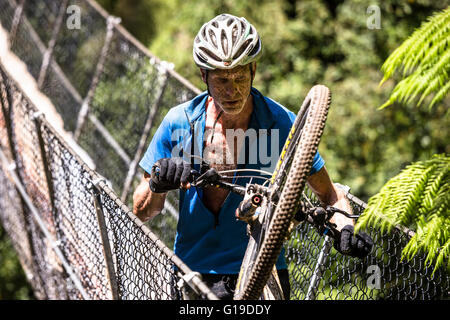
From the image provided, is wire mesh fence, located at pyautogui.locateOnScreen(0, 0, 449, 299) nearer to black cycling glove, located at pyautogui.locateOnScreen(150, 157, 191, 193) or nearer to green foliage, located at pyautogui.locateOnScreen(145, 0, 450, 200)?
black cycling glove, located at pyautogui.locateOnScreen(150, 157, 191, 193)

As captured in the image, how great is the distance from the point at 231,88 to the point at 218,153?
13.2 inches

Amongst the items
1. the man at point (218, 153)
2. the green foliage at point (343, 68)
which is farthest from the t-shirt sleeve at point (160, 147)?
the green foliage at point (343, 68)

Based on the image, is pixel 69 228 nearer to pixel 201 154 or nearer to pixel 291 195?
pixel 201 154

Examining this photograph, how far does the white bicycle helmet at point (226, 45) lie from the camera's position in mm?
2416

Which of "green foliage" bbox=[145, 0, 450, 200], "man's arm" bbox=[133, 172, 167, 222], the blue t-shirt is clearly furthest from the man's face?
"green foliage" bbox=[145, 0, 450, 200]

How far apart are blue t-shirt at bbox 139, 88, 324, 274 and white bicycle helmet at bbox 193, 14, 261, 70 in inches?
8.9

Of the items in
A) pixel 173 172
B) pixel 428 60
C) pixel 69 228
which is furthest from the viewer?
pixel 69 228

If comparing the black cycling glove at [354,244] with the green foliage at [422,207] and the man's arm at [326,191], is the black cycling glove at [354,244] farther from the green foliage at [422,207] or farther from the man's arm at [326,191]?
the man's arm at [326,191]

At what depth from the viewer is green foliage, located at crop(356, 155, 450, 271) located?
2275mm

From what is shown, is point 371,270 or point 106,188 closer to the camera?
point 106,188

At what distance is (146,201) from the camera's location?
260cm

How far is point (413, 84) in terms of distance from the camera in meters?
2.45

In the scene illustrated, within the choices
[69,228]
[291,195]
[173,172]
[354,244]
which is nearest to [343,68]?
[69,228]
